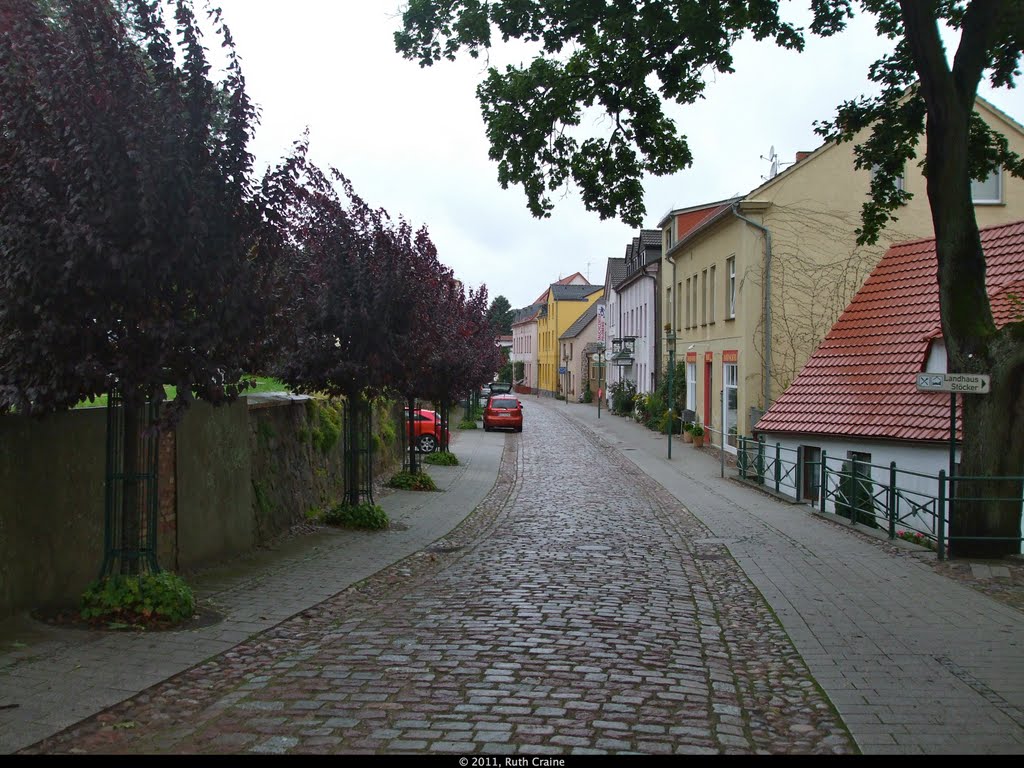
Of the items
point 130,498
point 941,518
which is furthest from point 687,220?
point 130,498

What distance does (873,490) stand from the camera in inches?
632

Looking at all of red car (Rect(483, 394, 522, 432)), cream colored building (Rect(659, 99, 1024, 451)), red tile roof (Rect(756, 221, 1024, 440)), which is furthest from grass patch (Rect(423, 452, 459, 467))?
red car (Rect(483, 394, 522, 432))

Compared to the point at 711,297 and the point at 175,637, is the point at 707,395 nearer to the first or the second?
the point at 711,297

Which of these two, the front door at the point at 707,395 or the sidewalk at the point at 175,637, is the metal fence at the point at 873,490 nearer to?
the sidewalk at the point at 175,637

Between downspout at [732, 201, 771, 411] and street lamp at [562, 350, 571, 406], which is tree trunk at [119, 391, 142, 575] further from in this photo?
street lamp at [562, 350, 571, 406]

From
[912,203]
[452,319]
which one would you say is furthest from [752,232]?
[452,319]

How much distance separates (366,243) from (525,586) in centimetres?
600

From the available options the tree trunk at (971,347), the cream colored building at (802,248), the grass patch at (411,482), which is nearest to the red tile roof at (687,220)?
the cream colored building at (802,248)

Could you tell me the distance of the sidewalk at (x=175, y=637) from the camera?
18.1ft

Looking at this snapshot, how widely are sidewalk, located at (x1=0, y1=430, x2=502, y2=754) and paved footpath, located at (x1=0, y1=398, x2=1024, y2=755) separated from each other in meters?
0.02

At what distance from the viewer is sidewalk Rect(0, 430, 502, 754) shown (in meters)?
5.52

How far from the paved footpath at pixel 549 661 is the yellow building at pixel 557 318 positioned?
258ft

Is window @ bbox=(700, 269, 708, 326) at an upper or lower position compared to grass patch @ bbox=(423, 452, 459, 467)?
upper

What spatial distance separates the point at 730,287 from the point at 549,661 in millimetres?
24554
